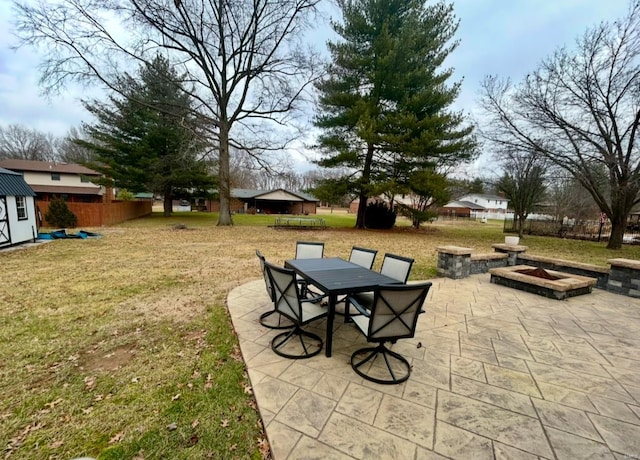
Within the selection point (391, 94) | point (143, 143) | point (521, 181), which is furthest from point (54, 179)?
point (521, 181)

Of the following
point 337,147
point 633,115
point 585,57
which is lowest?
point 337,147

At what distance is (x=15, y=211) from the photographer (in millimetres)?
8750

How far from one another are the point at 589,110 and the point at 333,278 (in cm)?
1424

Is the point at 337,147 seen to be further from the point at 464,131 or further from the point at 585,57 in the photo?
the point at 585,57

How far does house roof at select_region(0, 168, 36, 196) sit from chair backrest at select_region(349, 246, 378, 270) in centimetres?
1103

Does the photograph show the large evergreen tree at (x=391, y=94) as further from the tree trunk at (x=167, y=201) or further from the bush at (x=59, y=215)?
the tree trunk at (x=167, y=201)

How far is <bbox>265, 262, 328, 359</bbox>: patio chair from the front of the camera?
8.81ft

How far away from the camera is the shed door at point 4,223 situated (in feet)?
26.8

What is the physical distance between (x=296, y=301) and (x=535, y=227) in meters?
21.1

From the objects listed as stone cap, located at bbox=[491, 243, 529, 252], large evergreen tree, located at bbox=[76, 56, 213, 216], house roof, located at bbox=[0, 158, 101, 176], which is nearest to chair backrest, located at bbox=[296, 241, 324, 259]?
stone cap, located at bbox=[491, 243, 529, 252]

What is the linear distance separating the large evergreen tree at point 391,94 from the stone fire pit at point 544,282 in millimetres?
7934

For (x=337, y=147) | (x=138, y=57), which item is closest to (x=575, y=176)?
(x=337, y=147)

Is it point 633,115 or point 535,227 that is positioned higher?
point 633,115

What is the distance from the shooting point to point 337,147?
14188mm
